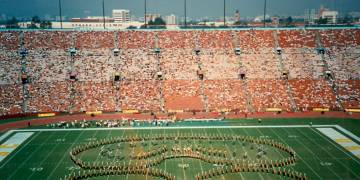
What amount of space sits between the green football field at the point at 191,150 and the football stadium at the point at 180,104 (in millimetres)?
109

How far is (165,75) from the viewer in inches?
2264

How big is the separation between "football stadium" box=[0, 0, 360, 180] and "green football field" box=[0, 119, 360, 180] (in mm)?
109

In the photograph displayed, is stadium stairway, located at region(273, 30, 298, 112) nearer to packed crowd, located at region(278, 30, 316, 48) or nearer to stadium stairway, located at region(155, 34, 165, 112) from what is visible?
packed crowd, located at region(278, 30, 316, 48)

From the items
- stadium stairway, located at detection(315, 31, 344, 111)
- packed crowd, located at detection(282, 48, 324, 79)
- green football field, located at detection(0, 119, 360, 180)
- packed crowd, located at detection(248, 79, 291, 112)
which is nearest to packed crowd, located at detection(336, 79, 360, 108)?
stadium stairway, located at detection(315, 31, 344, 111)

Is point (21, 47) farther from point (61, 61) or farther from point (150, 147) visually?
point (150, 147)

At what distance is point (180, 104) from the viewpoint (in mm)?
52562

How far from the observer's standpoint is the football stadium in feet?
108

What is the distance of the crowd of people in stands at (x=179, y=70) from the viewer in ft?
173

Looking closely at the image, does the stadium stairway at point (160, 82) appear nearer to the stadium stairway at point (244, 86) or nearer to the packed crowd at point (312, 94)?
the stadium stairway at point (244, 86)

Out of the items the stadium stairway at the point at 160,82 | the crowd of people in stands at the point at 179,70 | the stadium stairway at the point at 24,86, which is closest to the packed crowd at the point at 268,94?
the crowd of people in stands at the point at 179,70

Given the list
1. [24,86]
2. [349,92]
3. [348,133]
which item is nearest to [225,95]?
[349,92]

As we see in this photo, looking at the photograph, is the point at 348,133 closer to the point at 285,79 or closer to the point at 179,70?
the point at 285,79

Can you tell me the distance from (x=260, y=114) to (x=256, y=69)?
9875mm

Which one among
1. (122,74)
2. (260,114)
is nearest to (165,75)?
(122,74)
